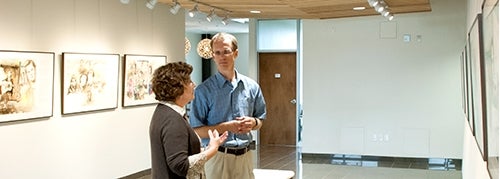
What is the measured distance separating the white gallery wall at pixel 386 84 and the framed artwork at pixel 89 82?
359 centimetres

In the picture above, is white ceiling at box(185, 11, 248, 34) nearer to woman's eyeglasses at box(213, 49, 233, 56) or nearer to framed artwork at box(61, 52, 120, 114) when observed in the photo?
framed artwork at box(61, 52, 120, 114)

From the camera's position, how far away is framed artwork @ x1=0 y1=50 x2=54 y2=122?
18.3 ft

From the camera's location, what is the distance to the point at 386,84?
9.20 meters

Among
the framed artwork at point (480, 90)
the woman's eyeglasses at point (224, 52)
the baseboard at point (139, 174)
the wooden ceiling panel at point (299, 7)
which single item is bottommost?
the baseboard at point (139, 174)

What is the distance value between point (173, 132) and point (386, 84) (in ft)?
23.7

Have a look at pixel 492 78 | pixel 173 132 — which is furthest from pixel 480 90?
pixel 173 132

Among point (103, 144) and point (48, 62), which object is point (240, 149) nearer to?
point (48, 62)

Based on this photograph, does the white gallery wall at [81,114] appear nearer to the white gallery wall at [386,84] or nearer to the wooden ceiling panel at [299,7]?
the wooden ceiling panel at [299,7]

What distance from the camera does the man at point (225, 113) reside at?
291 centimetres

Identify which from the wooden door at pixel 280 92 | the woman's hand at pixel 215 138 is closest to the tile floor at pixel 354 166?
the wooden door at pixel 280 92

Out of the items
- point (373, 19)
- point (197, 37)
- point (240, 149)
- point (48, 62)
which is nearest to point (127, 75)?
point (48, 62)

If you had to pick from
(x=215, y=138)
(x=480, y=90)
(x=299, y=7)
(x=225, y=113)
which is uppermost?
(x=299, y=7)

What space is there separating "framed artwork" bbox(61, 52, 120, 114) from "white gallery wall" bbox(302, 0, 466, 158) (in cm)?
359

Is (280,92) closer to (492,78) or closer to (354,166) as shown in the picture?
(354,166)
